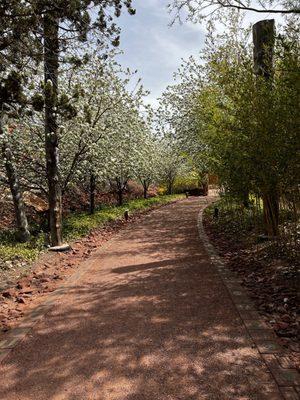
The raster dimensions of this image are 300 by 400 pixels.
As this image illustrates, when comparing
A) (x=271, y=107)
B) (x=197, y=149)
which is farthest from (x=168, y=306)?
(x=197, y=149)

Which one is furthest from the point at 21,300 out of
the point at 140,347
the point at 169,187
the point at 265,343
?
the point at 169,187

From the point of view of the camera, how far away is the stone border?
321 cm

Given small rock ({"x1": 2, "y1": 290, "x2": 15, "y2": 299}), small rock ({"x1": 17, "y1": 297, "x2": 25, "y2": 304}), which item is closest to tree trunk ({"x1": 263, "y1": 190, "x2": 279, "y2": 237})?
small rock ({"x1": 17, "y1": 297, "x2": 25, "y2": 304})

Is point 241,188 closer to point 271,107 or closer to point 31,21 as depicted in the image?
point 271,107

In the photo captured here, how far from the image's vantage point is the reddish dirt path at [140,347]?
131 inches

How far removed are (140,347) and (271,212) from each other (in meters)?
4.94

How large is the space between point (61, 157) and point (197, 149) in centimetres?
768

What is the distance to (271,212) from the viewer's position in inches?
314

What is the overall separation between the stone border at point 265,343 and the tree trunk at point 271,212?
77.3 inches

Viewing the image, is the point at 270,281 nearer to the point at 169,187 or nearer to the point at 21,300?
the point at 21,300

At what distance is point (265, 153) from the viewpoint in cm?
679

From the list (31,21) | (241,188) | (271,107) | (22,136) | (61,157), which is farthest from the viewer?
(61,157)

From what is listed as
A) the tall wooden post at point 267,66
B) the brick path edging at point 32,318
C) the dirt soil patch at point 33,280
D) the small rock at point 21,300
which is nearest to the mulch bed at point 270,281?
the tall wooden post at point 267,66

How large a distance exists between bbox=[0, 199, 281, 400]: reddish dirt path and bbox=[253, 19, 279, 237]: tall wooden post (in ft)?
6.53
